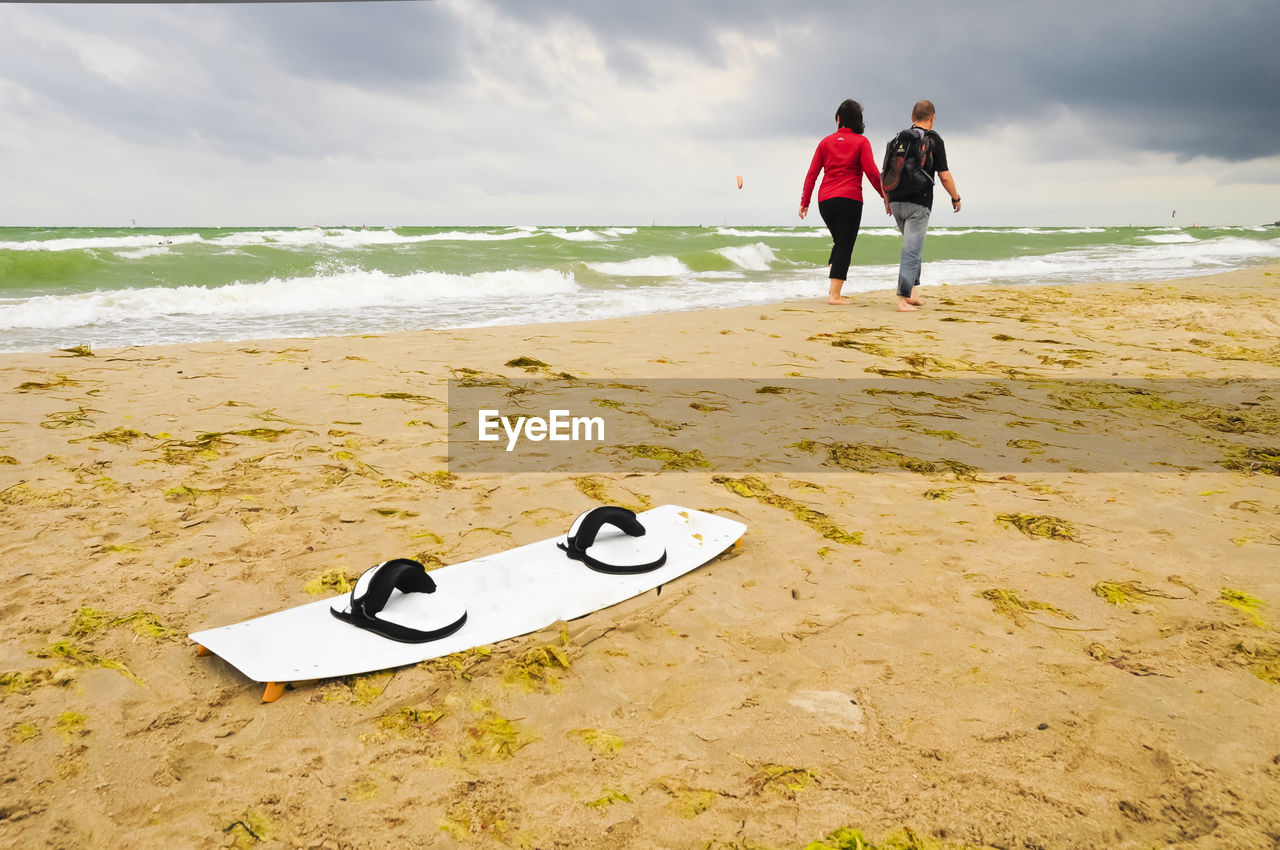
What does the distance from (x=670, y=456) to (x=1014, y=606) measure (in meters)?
1.53

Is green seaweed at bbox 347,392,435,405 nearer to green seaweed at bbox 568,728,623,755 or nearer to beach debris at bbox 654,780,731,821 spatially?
A: green seaweed at bbox 568,728,623,755

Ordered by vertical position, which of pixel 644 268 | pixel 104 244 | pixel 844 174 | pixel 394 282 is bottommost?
pixel 394 282

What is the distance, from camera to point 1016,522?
2.30 meters

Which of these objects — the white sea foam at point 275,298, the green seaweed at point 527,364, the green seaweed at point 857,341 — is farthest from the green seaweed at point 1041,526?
the white sea foam at point 275,298

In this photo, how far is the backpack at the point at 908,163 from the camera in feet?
20.4

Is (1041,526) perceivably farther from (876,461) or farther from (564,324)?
(564,324)

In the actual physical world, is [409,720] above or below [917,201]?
below

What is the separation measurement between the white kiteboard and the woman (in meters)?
5.14

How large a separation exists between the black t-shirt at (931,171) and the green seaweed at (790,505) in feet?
15.7

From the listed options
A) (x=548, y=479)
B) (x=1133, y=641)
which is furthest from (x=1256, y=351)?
(x=548, y=479)

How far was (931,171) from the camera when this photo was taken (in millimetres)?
6379

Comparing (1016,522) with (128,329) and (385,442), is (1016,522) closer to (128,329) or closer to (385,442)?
(385,442)

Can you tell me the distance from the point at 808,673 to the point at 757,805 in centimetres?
40

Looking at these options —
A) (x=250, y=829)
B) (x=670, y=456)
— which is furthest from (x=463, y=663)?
(x=670, y=456)
